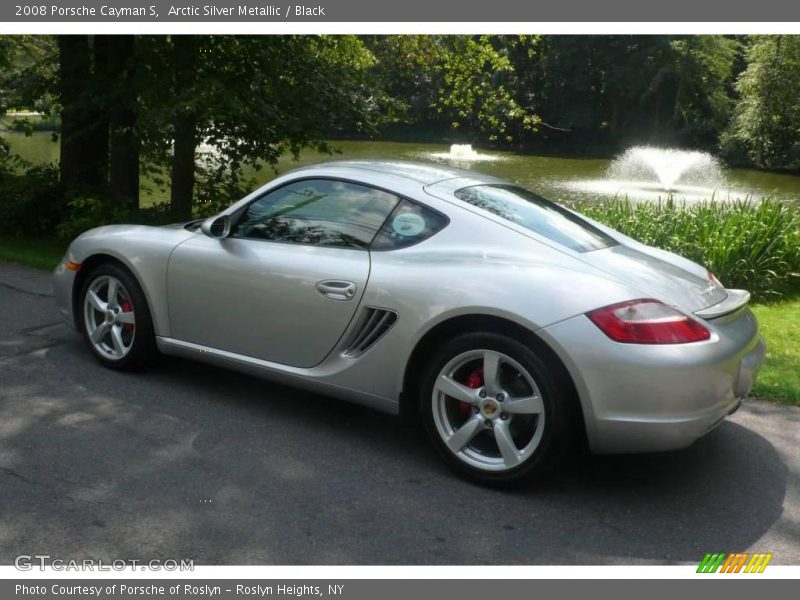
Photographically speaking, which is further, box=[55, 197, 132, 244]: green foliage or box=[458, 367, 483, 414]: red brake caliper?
box=[55, 197, 132, 244]: green foliage

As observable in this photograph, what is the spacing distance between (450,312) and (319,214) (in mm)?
1175

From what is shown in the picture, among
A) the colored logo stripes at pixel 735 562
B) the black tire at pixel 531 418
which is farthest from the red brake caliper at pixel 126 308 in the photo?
the colored logo stripes at pixel 735 562

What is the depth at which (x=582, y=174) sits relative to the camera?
37188 millimetres

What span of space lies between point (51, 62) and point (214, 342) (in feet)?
27.3

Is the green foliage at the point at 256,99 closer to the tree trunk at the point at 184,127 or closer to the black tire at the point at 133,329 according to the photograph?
the tree trunk at the point at 184,127

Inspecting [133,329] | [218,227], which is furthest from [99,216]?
[218,227]

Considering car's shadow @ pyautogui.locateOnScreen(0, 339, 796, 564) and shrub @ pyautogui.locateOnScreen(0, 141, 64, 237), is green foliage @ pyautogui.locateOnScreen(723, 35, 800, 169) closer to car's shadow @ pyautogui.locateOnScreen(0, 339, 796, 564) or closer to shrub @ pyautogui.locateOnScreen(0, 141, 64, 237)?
shrub @ pyautogui.locateOnScreen(0, 141, 64, 237)

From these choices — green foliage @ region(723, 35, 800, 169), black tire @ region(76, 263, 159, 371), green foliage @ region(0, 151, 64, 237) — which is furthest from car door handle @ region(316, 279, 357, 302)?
green foliage @ region(723, 35, 800, 169)

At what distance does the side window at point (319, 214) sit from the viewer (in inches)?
183

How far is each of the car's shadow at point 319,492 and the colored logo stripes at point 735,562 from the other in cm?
6

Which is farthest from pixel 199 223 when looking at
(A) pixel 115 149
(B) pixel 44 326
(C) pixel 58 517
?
(A) pixel 115 149

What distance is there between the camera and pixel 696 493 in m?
4.07

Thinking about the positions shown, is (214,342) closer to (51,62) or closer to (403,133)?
(51,62)

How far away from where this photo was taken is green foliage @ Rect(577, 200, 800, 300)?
8.79 metres
